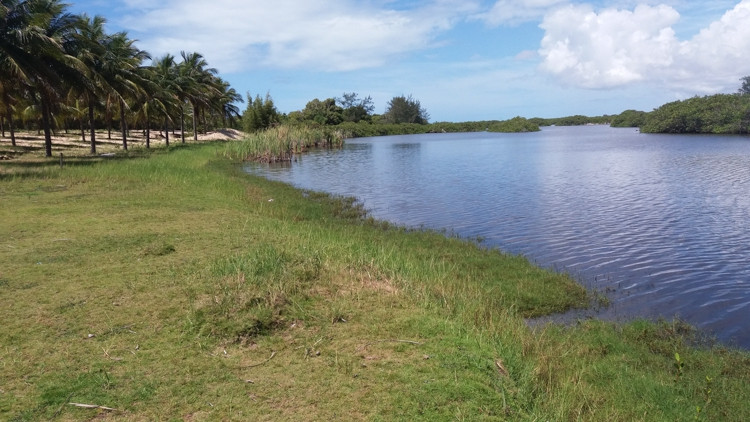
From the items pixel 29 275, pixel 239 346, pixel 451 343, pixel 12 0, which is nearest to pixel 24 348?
pixel 239 346

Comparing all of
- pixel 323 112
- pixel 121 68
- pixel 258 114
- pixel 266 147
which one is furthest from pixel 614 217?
pixel 323 112

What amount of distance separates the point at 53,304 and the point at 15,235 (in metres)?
4.63

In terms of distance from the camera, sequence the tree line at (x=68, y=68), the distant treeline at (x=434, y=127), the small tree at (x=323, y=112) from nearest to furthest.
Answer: the tree line at (x=68, y=68) < the small tree at (x=323, y=112) < the distant treeline at (x=434, y=127)

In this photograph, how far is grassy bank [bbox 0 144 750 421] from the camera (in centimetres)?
426

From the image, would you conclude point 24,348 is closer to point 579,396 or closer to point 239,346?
point 239,346

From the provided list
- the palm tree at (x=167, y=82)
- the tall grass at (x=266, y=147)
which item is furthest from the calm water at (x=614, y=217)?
the palm tree at (x=167, y=82)

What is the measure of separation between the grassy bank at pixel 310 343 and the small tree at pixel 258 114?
59.6 metres

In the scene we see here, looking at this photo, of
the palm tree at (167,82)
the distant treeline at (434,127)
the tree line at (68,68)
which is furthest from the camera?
the distant treeline at (434,127)

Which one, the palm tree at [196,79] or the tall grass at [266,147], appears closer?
the tall grass at [266,147]

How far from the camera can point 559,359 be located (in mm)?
5445

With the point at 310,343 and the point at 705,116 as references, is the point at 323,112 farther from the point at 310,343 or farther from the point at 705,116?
the point at 310,343

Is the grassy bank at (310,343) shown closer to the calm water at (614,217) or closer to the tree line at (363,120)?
the calm water at (614,217)

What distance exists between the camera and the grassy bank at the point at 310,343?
426 centimetres

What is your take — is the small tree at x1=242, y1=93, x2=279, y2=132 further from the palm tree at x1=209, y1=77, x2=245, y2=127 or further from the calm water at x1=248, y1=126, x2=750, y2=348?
the calm water at x1=248, y1=126, x2=750, y2=348
